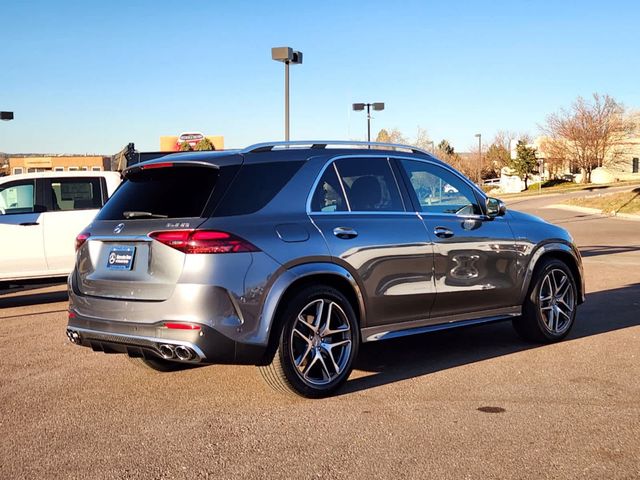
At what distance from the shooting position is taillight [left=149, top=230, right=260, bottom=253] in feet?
16.3

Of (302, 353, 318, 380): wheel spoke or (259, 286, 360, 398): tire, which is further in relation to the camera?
(302, 353, 318, 380): wheel spoke

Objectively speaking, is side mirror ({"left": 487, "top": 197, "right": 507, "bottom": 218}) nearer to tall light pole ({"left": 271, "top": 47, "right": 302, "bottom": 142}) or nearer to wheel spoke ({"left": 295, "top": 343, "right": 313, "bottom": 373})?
wheel spoke ({"left": 295, "top": 343, "right": 313, "bottom": 373})

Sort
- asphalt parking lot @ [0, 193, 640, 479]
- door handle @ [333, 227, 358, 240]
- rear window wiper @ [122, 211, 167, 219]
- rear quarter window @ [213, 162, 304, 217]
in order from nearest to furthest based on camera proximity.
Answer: asphalt parking lot @ [0, 193, 640, 479], rear quarter window @ [213, 162, 304, 217], rear window wiper @ [122, 211, 167, 219], door handle @ [333, 227, 358, 240]

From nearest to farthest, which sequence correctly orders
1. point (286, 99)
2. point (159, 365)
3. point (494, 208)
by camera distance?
point (159, 365) < point (494, 208) < point (286, 99)

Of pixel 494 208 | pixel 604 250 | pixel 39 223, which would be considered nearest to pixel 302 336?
pixel 494 208

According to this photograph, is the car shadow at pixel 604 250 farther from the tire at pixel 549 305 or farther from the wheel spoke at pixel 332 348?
the wheel spoke at pixel 332 348

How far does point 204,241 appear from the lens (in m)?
4.96

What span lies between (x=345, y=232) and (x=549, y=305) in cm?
271

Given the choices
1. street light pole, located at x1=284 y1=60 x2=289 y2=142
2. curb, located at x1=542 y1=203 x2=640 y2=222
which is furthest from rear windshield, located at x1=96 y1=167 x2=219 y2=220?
curb, located at x1=542 y1=203 x2=640 y2=222

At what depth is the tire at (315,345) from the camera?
523 centimetres

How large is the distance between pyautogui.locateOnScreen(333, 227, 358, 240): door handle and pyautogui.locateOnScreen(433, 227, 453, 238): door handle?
3.03ft

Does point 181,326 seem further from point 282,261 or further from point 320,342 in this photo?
point 320,342

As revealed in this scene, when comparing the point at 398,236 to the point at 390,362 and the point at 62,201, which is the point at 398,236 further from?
the point at 62,201

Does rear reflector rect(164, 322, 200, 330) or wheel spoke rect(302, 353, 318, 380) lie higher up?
rear reflector rect(164, 322, 200, 330)
